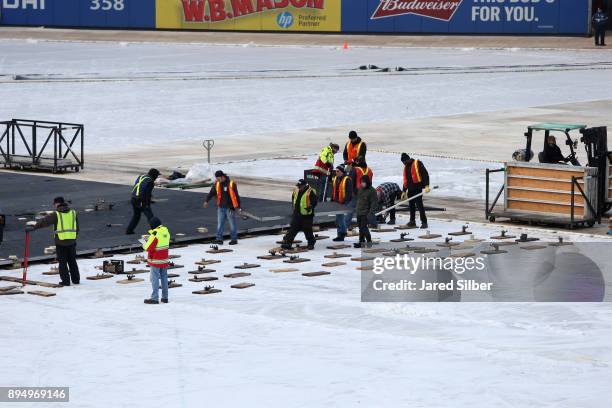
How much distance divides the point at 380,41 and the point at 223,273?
6118cm

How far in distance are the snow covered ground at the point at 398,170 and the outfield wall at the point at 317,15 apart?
44.0 m

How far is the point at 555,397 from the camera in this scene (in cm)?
1645

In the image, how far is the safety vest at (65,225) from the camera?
23125 mm

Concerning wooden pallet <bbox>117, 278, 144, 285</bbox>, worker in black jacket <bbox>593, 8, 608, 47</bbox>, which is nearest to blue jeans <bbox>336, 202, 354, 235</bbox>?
wooden pallet <bbox>117, 278, 144, 285</bbox>

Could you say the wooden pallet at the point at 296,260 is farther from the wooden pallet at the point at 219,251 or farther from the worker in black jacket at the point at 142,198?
the worker in black jacket at the point at 142,198

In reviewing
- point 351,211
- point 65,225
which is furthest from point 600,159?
point 65,225

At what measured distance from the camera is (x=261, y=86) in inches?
2344

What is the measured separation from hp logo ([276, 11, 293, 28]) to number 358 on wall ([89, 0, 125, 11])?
1161cm

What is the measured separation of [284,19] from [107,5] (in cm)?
1333

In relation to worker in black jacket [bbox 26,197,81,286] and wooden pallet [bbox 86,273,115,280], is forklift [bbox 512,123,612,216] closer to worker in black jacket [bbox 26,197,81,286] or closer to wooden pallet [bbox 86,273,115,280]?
wooden pallet [bbox 86,273,115,280]

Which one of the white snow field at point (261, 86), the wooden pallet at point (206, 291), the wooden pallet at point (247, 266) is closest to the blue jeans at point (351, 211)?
the wooden pallet at point (247, 266)

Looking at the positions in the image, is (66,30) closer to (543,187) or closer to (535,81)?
(535,81)

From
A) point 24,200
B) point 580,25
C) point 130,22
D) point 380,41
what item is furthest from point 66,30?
point 24,200

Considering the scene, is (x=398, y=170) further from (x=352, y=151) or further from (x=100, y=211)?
(x=100, y=211)
